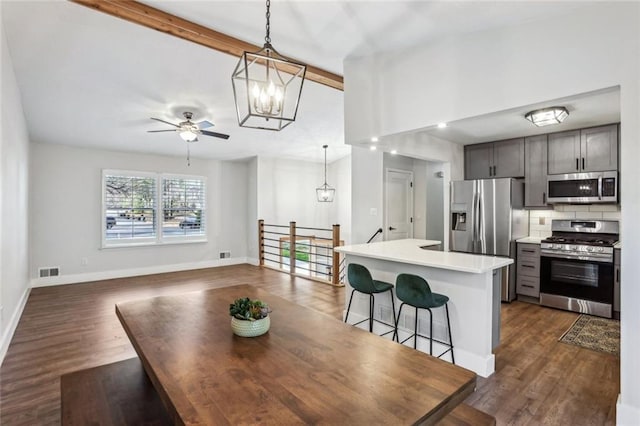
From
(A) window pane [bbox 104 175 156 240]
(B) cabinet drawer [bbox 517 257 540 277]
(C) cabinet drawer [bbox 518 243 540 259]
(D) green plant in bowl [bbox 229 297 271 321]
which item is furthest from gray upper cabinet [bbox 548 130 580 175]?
(A) window pane [bbox 104 175 156 240]

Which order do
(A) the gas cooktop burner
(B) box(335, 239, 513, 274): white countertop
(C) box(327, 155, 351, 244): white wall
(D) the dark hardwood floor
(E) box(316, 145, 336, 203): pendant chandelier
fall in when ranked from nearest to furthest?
(D) the dark hardwood floor < (B) box(335, 239, 513, 274): white countertop < (A) the gas cooktop burner < (E) box(316, 145, 336, 203): pendant chandelier < (C) box(327, 155, 351, 244): white wall

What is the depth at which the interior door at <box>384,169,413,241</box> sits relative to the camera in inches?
227

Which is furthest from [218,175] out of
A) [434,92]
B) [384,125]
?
[434,92]

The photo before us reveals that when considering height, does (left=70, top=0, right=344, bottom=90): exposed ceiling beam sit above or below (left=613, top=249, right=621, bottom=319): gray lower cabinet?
above

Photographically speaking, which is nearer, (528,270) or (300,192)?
(528,270)

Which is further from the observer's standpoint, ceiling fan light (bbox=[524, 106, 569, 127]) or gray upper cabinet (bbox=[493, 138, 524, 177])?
gray upper cabinet (bbox=[493, 138, 524, 177])

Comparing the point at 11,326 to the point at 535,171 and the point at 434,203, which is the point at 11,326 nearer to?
the point at 434,203

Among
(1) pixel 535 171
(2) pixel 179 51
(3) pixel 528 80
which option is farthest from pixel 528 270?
(2) pixel 179 51

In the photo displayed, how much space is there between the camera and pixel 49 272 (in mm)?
5770

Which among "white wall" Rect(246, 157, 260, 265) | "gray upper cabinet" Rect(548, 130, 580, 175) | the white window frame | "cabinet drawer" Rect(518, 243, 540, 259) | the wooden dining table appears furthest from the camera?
"white wall" Rect(246, 157, 260, 265)

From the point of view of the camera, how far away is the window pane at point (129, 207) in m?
6.38

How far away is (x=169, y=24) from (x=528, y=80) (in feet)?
9.92

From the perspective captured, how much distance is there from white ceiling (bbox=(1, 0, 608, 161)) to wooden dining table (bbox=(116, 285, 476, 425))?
2.24 metres

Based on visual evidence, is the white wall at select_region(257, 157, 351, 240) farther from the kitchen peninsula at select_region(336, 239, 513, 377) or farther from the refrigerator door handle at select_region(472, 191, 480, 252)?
the kitchen peninsula at select_region(336, 239, 513, 377)
